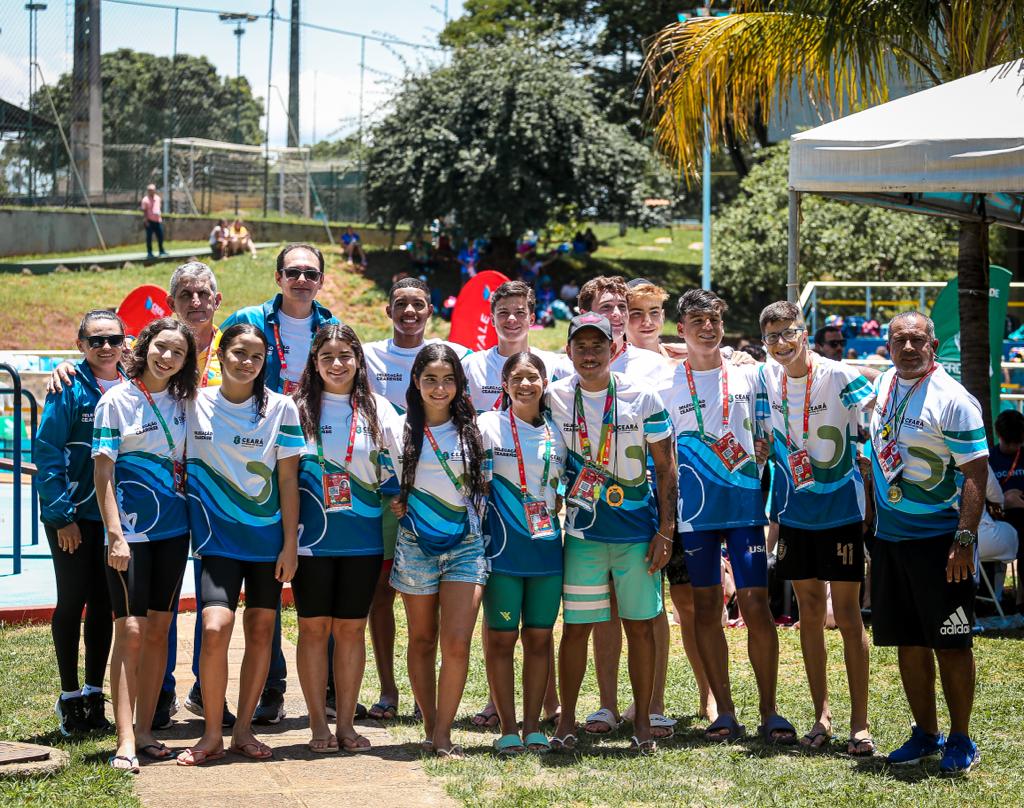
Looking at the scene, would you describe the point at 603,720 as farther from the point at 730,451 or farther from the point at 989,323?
the point at 989,323

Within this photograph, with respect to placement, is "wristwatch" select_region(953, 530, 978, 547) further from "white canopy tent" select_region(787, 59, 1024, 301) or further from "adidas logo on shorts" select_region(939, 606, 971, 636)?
"white canopy tent" select_region(787, 59, 1024, 301)

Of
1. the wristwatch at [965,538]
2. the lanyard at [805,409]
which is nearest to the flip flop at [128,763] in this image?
the lanyard at [805,409]

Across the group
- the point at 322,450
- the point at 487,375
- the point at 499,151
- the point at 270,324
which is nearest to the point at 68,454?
the point at 270,324

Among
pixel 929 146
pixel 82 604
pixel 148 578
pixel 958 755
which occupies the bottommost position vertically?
pixel 958 755

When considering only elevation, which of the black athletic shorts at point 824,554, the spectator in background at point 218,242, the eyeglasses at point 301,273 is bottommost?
the black athletic shorts at point 824,554

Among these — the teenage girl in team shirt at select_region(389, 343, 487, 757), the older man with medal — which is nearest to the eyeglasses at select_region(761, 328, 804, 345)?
the older man with medal

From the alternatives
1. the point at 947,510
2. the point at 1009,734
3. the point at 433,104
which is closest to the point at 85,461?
the point at 947,510

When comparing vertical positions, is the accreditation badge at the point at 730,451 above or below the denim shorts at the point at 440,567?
above

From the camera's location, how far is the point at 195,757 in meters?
5.26

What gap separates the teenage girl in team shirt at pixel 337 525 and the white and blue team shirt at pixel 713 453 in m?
1.41

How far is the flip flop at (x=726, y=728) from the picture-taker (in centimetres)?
582

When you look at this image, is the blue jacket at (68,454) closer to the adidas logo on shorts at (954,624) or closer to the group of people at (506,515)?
the group of people at (506,515)

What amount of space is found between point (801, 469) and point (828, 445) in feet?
0.54

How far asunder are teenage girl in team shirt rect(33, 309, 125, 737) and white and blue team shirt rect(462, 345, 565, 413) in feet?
5.58
